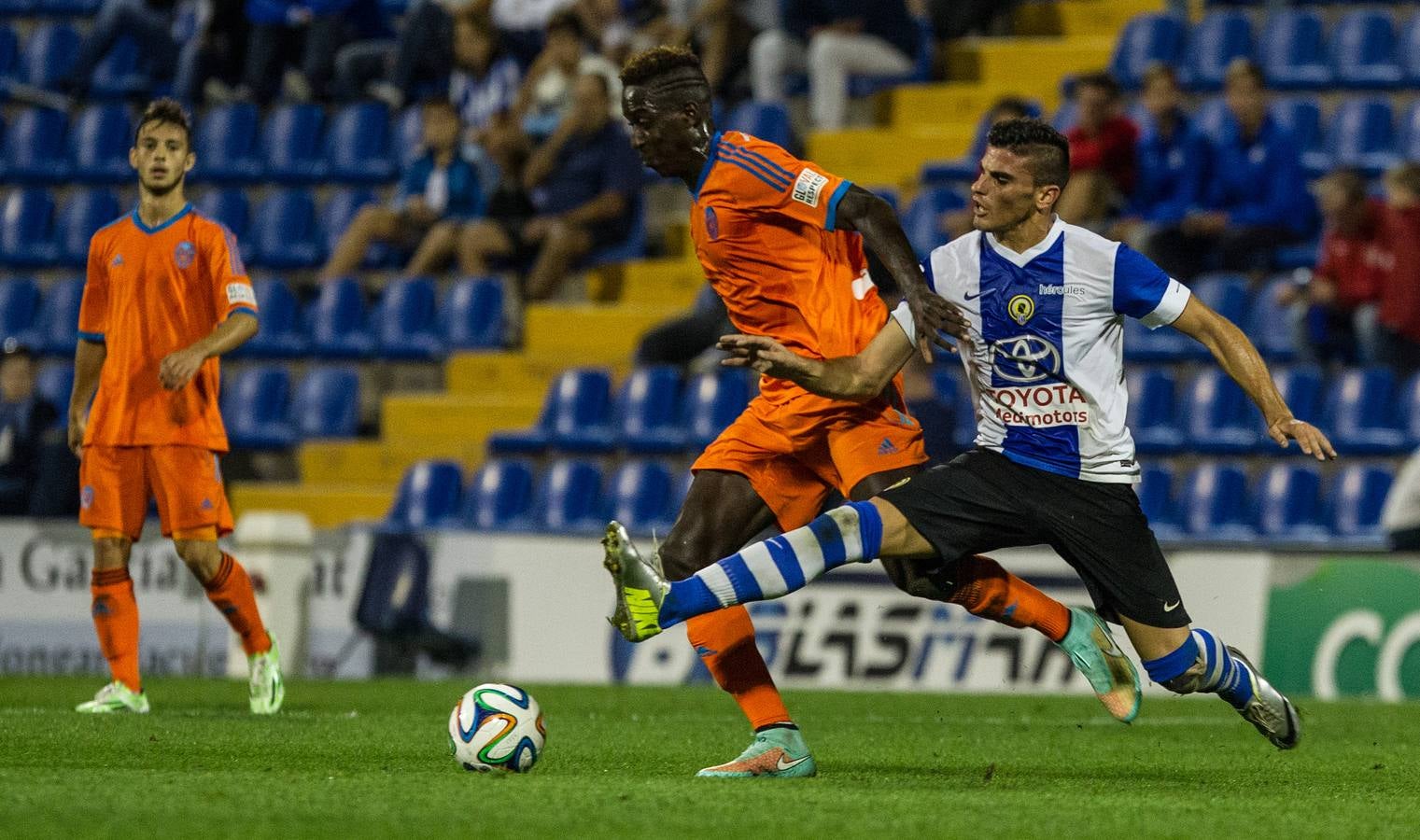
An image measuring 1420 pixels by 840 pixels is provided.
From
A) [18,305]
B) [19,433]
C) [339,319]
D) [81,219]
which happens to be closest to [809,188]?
[19,433]

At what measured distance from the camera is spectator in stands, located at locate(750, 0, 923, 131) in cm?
1597

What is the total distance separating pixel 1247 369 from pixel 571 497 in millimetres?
8232

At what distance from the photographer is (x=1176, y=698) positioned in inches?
460

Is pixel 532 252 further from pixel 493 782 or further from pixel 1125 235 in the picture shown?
pixel 493 782

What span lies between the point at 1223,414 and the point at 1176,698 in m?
2.06

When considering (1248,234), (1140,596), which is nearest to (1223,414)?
(1248,234)

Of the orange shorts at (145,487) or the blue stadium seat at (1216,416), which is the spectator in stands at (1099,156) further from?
the orange shorts at (145,487)

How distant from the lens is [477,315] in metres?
15.9

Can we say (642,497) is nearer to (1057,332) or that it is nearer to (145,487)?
(145,487)

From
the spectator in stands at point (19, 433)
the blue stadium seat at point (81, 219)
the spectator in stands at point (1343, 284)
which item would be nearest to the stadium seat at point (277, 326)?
the blue stadium seat at point (81, 219)

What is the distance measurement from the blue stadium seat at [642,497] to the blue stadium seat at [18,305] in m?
5.82

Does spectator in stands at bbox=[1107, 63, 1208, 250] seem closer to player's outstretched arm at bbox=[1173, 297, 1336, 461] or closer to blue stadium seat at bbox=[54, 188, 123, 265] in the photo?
player's outstretched arm at bbox=[1173, 297, 1336, 461]

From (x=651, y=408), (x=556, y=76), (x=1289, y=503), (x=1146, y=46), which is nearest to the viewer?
(x=1289, y=503)

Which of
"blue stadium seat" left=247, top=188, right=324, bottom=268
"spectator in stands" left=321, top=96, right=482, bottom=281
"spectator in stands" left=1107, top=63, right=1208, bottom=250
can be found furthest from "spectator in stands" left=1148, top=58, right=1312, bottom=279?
"blue stadium seat" left=247, top=188, right=324, bottom=268
